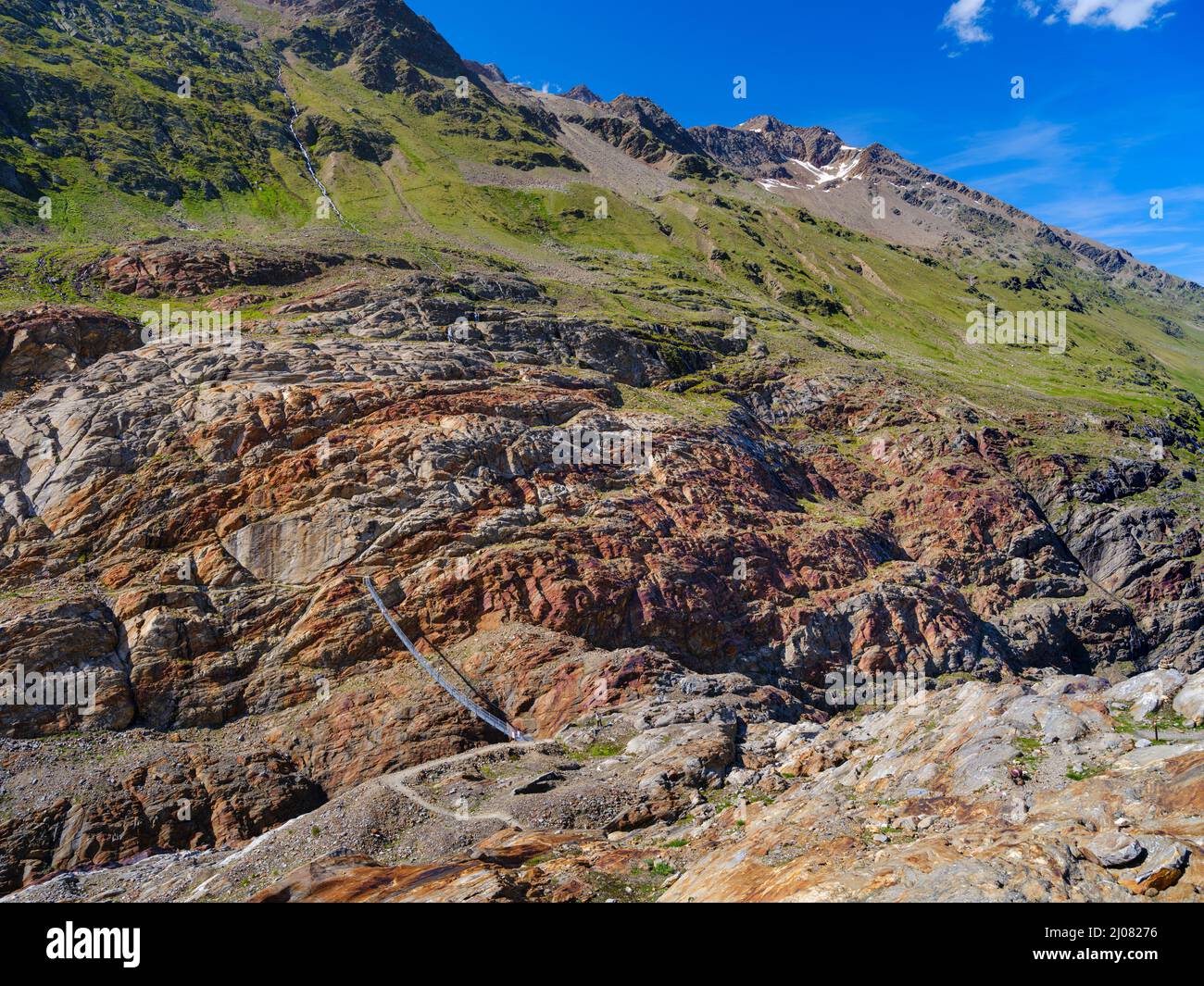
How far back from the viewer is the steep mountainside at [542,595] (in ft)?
53.7

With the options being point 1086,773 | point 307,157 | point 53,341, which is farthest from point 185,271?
point 307,157

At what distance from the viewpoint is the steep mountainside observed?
53.7 ft

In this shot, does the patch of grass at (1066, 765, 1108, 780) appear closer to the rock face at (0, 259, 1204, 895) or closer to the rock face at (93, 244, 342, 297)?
the rock face at (0, 259, 1204, 895)

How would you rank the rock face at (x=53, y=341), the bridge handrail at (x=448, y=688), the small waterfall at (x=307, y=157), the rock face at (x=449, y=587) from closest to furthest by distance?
the rock face at (x=449, y=587), the bridge handrail at (x=448, y=688), the rock face at (x=53, y=341), the small waterfall at (x=307, y=157)

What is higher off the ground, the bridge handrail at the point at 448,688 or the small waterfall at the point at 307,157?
the small waterfall at the point at 307,157

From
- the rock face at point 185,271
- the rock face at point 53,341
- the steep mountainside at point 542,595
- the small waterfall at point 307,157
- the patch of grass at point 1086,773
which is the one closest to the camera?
the patch of grass at point 1086,773

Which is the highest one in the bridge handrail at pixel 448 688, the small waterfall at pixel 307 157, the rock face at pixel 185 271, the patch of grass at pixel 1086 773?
the small waterfall at pixel 307 157

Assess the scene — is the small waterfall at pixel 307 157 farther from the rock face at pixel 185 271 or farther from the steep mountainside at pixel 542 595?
the rock face at pixel 185 271

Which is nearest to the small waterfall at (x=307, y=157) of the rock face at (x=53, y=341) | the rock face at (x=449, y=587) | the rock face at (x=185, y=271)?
the rock face at (x=185, y=271)

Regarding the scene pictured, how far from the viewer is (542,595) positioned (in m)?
39.0

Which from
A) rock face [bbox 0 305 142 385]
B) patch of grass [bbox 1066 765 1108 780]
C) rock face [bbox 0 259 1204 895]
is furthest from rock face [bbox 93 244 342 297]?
patch of grass [bbox 1066 765 1108 780]

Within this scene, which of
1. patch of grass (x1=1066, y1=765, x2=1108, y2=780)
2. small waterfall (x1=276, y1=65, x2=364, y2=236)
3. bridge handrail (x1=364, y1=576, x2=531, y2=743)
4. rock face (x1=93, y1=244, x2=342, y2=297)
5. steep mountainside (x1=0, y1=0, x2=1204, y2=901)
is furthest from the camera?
small waterfall (x1=276, y1=65, x2=364, y2=236)

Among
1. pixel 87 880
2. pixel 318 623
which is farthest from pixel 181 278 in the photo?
pixel 87 880
